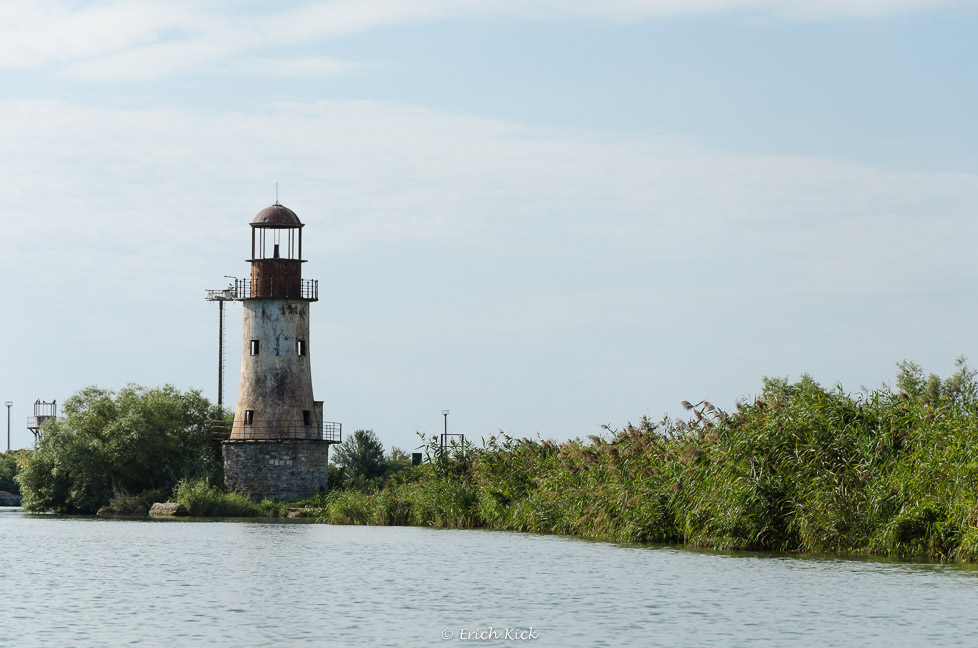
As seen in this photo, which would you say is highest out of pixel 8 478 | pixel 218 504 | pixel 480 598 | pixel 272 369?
pixel 272 369

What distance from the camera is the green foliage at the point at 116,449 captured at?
6919 centimetres

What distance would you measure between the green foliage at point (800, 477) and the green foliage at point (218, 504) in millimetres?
27951

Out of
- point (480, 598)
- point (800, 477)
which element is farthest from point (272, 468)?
point (480, 598)

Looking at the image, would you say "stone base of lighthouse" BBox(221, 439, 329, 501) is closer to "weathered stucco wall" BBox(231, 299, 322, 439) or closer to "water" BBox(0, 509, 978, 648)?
"weathered stucco wall" BBox(231, 299, 322, 439)

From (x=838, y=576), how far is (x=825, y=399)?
646 cm

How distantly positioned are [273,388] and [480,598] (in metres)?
43.8

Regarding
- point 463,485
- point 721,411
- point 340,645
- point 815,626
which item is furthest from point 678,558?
point 463,485

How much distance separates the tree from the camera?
71938 millimetres

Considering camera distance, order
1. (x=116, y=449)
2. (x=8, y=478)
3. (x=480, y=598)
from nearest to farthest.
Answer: (x=480, y=598)
(x=116, y=449)
(x=8, y=478)

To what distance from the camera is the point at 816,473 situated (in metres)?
29.6

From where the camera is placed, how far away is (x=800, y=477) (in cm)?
2967

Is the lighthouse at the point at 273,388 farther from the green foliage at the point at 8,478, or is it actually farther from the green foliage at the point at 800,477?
the green foliage at the point at 8,478

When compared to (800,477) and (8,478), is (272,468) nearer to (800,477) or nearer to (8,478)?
(800,477)

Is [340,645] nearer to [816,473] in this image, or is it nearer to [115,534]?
[816,473]
